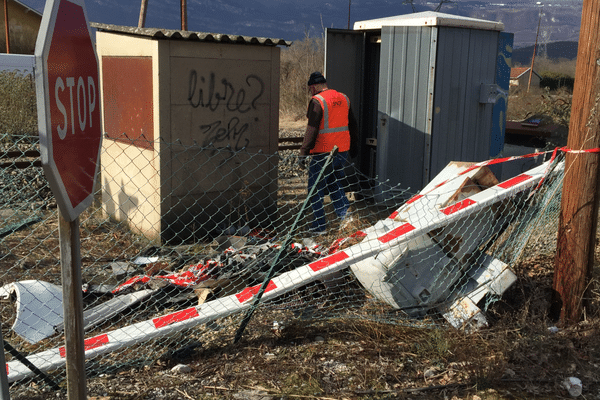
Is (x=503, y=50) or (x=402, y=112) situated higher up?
(x=503, y=50)

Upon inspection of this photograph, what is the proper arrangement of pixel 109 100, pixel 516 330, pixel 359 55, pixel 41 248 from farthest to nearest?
pixel 359 55 → pixel 109 100 → pixel 41 248 → pixel 516 330

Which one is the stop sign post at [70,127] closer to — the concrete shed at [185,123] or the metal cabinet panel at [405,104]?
the concrete shed at [185,123]

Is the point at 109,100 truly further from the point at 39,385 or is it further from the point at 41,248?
the point at 39,385

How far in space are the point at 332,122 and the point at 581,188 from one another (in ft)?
11.3

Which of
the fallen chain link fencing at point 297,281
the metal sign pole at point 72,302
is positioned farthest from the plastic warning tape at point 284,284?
the metal sign pole at point 72,302

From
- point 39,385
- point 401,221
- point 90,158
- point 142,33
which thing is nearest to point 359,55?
point 142,33

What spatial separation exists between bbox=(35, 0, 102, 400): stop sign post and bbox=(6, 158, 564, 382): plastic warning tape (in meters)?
1.73

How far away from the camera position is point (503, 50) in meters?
8.33

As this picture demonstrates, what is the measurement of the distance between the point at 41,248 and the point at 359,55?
526cm

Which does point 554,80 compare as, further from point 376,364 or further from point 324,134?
point 376,364

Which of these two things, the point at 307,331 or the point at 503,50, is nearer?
the point at 307,331

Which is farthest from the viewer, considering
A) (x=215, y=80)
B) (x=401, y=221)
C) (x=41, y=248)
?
(x=215, y=80)

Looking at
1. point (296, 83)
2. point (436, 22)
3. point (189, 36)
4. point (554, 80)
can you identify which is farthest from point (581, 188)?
point (554, 80)

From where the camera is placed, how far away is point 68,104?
5.05 feet
